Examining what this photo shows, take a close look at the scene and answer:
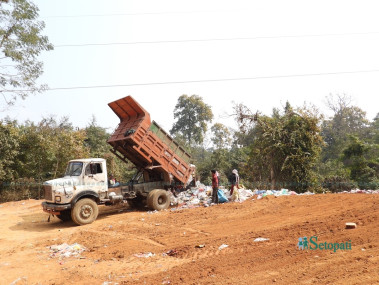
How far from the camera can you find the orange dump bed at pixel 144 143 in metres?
10.1

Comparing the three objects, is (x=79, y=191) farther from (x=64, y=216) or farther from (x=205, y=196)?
(x=205, y=196)

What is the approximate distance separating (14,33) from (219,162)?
49.6 feet

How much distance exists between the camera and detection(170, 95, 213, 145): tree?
3325 cm

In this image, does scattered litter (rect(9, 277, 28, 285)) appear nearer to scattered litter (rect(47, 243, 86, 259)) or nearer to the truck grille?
scattered litter (rect(47, 243, 86, 259))

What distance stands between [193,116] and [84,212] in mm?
25315

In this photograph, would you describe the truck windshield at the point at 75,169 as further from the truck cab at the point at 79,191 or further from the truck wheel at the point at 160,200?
the truck wheel at the point at 160,200

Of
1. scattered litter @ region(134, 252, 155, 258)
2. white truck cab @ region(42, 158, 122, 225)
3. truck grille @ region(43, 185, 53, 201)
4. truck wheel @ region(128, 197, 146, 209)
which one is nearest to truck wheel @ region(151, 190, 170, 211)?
truck wheel @ region(128, 197, 146, 209)

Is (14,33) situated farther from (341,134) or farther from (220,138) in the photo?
(341,134)

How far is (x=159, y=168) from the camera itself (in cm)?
1076

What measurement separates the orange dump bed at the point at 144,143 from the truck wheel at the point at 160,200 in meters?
0.73

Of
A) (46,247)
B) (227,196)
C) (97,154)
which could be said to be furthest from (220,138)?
(46,247)

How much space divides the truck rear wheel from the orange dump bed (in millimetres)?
730

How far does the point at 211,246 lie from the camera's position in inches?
227

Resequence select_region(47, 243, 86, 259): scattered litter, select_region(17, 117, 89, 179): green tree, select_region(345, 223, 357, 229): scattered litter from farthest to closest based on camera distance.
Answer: select_region(17, 117, 89, 179): green tree < select_region(47, 243, 86, 259): scattered litter < select_region(345, 223, 357, 229): scattered litter
